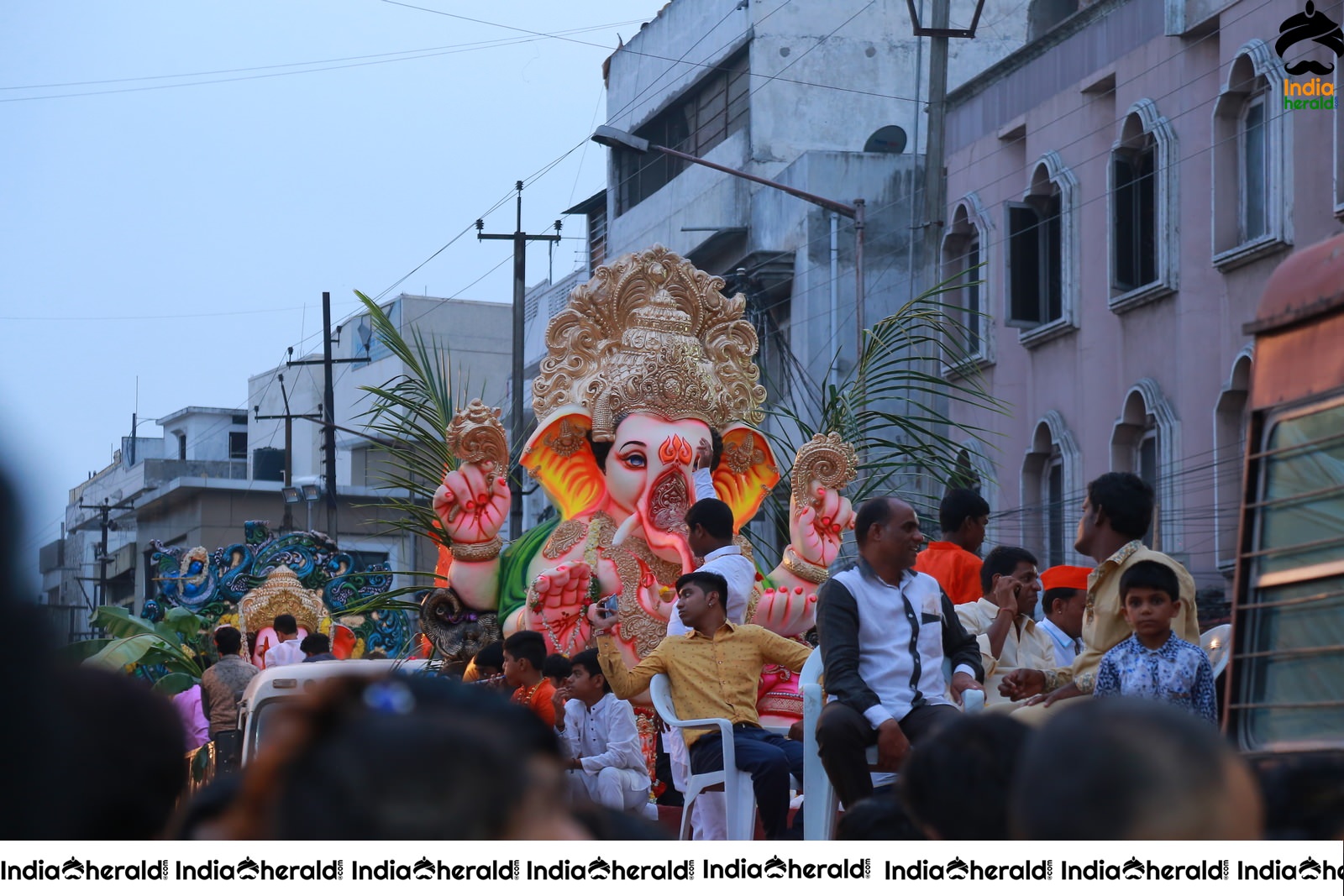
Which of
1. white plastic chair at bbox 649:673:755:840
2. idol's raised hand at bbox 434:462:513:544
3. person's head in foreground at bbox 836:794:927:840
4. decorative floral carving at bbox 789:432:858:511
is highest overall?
decorative floral carving at bbox 789:432:858:511

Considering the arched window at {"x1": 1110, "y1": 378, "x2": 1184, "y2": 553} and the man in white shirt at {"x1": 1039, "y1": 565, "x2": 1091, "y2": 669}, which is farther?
the arched window at {"x1": 1110, "y1": 378, "x2": 1184, "y2": 553}

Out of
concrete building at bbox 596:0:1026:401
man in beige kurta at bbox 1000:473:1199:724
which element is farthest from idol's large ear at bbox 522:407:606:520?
concrete building at bbox 596:0:1026:401

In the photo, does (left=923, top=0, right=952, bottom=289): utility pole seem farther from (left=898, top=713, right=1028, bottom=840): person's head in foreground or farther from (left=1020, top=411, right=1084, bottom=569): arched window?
(left=898, top=713, right=1028, bottom=840): person's head in foreground

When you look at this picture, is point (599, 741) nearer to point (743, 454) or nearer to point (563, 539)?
point (563, 539)

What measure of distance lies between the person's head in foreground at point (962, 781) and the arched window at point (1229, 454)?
46.7ft

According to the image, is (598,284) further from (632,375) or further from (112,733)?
(112,733)

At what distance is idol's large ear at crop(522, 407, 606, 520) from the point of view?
10.3 m

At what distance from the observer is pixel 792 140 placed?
29.2 m

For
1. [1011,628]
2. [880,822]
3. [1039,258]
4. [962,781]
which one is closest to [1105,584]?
[1011,628]

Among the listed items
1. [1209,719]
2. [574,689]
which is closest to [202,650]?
[574,689]

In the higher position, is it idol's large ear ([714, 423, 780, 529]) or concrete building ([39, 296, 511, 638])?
concrete building ([39, 296, 511, 638])

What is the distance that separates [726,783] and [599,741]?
1178 millimetres

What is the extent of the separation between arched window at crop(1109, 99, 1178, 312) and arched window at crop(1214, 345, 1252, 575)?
1.53 meters

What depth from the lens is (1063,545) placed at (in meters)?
20.1
